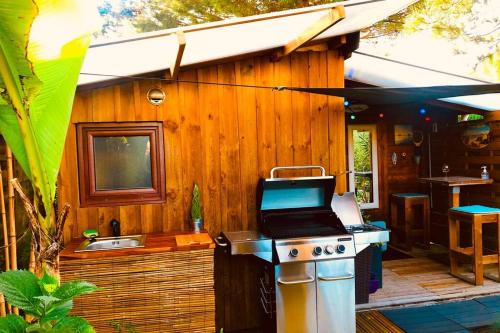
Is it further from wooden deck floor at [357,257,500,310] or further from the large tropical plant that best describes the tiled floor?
the large tropical plant

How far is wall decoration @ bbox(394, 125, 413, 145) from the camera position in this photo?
7.09 meters

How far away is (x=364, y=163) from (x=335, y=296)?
4237mm

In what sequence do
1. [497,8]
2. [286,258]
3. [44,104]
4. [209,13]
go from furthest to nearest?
[497,8], [209,13], [286,258], [44,104]

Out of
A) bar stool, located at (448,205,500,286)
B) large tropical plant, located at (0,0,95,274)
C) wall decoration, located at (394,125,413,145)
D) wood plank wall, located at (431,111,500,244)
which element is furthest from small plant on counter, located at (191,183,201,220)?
wall decoration, located at (394,125,413,145)

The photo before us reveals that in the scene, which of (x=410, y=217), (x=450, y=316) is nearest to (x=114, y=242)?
(x=450, y=316)

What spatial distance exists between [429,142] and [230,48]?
17.3ft

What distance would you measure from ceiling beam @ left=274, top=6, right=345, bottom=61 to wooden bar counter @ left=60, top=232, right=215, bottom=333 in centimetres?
178

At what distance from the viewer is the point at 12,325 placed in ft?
3.21

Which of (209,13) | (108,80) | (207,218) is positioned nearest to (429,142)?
(209,13)

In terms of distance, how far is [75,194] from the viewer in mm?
3439

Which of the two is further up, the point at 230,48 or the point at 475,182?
the point at 230,48

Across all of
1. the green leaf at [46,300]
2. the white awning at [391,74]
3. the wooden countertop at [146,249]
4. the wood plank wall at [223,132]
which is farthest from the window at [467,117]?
the green leaf at [46,300]

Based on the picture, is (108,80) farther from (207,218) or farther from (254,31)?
(207,218)

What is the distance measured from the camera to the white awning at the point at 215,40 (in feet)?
8.09
